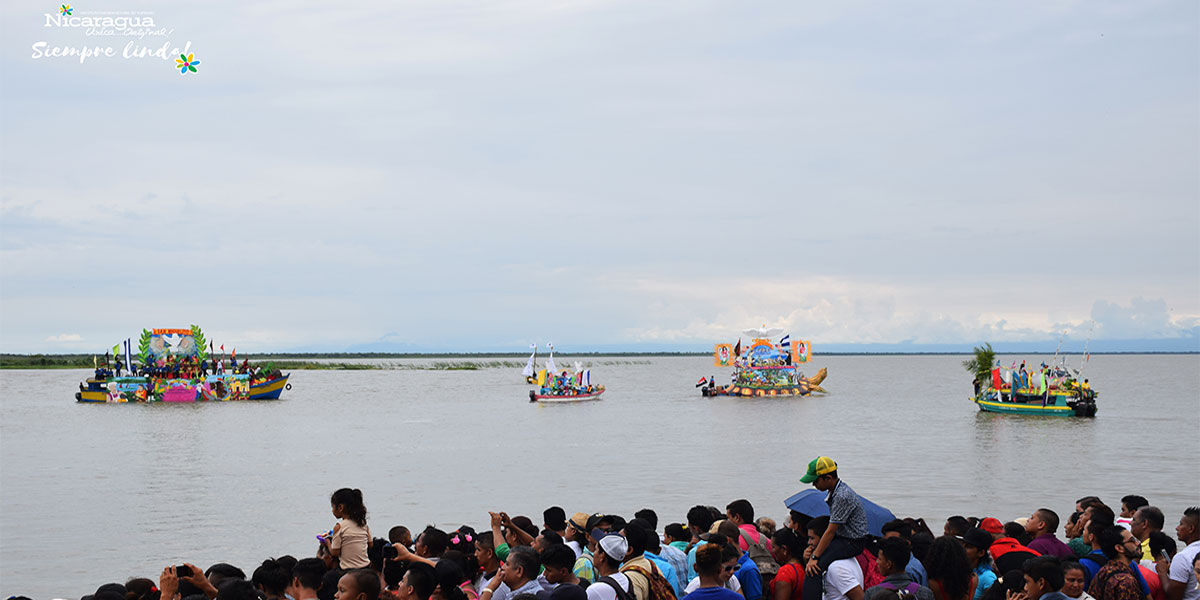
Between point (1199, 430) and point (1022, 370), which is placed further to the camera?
point (1022, 370)

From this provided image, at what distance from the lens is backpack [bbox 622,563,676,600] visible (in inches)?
248

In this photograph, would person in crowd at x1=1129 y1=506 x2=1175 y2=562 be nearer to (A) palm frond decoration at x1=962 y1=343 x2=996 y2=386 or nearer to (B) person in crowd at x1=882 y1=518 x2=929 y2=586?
(B) person in crowd at x1=882 y1=518 x2=929 y2=586

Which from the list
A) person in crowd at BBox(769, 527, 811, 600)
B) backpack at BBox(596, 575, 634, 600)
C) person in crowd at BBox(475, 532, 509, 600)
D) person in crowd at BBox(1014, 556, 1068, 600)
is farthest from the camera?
person in crowd at BBox(475, 532, 509, 600)

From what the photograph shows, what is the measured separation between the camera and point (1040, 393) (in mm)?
52250

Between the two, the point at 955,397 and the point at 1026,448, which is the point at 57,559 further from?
the point at 955,397

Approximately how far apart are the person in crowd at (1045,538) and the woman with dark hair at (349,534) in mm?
5588

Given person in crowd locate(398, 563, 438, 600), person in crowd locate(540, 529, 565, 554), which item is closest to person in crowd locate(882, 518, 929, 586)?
person in crowd locate(540, 529, 565, 554)

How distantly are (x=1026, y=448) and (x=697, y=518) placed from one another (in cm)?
3347

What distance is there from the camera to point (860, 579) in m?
6.61

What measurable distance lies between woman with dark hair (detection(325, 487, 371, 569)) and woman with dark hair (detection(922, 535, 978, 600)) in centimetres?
453

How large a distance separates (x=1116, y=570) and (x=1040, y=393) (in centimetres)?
4963

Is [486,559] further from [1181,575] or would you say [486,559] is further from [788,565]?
[1181,575]

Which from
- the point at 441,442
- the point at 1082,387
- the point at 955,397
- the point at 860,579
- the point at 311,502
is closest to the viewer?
the point at 860,579

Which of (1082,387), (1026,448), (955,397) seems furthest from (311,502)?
(955,397)
